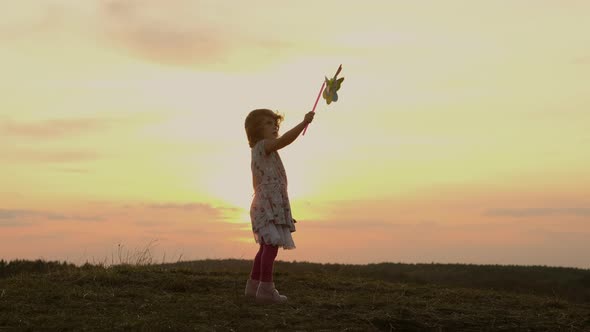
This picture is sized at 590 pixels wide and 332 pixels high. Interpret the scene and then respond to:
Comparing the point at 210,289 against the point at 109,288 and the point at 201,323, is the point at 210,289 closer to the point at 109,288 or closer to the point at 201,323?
the point at 109,288

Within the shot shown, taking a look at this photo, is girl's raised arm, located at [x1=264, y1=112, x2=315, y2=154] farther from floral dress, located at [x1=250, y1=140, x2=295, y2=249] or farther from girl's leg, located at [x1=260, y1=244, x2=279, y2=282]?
girl's leg, located at [x1=260, y1=244, x2=279, y2=282]

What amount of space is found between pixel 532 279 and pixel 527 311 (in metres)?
5.20

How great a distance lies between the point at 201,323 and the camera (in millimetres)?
7379

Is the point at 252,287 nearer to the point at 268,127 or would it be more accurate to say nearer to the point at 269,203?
the point at 269,203

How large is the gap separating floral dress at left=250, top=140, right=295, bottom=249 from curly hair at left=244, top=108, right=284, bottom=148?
188 mm

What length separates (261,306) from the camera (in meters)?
8.44

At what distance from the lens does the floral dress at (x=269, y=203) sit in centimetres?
875

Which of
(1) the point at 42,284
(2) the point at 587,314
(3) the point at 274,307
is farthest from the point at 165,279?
(2) the point at 587,314

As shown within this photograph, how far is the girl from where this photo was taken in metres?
8.75

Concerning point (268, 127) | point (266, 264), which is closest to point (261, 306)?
point (266, 264)

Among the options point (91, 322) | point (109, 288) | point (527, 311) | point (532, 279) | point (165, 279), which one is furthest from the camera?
point (532, 279)

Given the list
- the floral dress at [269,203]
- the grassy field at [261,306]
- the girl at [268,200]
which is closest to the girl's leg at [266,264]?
the girl at [268,200]

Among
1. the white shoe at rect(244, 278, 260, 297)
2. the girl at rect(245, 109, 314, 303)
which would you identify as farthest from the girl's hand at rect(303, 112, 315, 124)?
the white shoe at rect(244, 278, 260, 297)

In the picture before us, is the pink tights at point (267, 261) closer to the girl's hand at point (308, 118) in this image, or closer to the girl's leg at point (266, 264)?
the girl's leg at point (266, 264)
